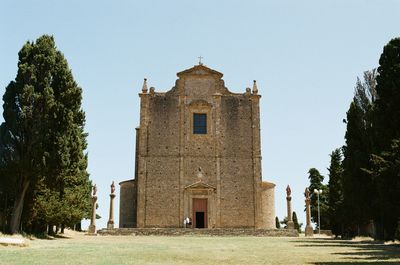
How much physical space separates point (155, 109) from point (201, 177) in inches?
260

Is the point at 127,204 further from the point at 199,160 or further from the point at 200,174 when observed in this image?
the point at 199,160

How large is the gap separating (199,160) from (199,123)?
3.08 metres

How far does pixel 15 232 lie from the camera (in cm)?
2283

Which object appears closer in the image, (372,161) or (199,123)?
(372,161)

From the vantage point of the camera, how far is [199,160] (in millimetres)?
39875

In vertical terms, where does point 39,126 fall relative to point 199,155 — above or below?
below

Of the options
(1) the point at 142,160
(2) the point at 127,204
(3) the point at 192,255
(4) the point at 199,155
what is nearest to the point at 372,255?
(3) the point at 192,255

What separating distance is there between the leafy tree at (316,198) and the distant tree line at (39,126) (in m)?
26.2

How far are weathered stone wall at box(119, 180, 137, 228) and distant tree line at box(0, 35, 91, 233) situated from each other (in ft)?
50.9

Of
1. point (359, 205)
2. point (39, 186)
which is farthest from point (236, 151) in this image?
point (39, 186)

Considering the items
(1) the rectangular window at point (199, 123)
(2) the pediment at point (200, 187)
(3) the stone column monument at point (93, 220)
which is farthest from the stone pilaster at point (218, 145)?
(3) the stone column monument at point (93, 220)

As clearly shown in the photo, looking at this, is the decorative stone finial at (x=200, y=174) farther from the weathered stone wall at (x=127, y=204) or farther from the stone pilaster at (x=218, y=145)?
the weathered stone wall at (x=127, y=204)

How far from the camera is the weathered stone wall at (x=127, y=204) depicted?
40.4 meters

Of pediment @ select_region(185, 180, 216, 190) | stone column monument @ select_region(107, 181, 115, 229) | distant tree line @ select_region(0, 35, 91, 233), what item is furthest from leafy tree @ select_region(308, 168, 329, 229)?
distant tree line @ select_region(0, 35, 91, 233)
